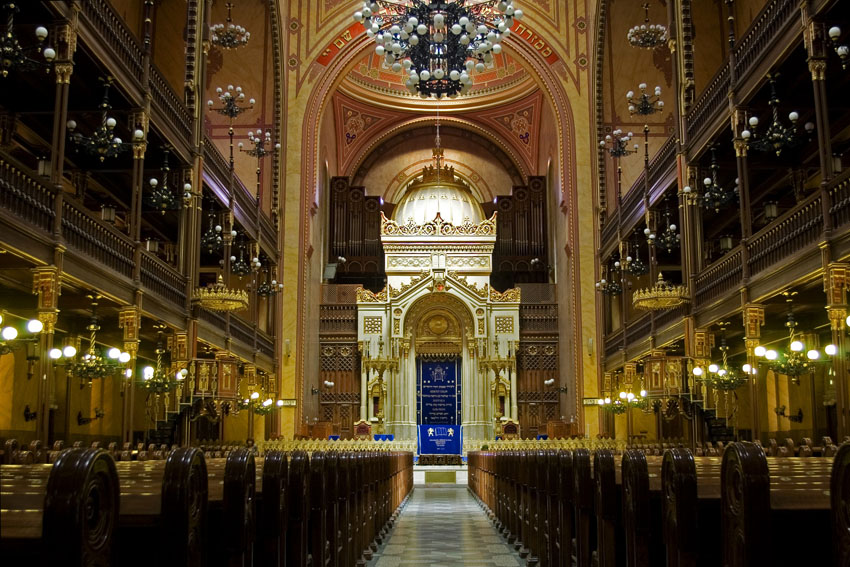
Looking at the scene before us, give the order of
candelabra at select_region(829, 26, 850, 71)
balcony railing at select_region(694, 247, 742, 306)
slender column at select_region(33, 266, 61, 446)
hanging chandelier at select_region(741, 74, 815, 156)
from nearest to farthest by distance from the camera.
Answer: candelabra at select_region(829, 26, 850, 71), slender column at select_region(33, 266, 61, 446), hanging chandelier at select_region(741, 74, 815, 156), balcony railing at select_region(694, 247, 742, 306)

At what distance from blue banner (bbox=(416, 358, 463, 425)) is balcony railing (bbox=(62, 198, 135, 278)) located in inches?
776

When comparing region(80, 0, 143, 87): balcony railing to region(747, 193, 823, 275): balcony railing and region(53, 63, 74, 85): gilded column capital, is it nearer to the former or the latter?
region(53, 63, 74, 85): gilded column capital

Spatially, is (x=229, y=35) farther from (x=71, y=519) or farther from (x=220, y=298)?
(x=71, y=519)

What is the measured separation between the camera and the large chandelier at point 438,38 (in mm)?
Answer: 17328

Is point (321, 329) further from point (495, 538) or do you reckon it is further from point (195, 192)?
point (495, 538)

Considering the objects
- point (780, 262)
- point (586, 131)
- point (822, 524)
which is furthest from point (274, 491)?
point (586, 131)

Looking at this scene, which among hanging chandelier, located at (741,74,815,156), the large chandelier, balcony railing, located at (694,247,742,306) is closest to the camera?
hanging chandelier, located at (741,74,815,156)

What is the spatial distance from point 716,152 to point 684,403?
551 centimetres

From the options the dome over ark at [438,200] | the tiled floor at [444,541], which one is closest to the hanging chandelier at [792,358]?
the tiled floor at [444,541]

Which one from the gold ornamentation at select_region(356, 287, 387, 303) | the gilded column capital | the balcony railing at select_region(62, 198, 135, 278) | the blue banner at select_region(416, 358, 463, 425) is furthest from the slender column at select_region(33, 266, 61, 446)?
the blue banner at select_region(416, 358, 463, 425)

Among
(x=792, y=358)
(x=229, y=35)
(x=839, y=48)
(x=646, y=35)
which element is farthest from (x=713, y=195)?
(x=229, y=35)

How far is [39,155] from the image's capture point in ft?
60.7

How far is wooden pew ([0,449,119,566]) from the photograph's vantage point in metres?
2.41

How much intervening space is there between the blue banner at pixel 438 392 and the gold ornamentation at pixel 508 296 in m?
2.88
